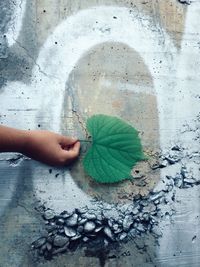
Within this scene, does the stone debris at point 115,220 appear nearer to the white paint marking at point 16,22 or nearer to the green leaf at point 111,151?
the green leaf at point 111,151

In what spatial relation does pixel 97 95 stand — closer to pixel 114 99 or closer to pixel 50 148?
pixel 114 99

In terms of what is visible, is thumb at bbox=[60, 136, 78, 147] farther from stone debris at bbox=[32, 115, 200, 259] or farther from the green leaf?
stone debris at bbox=[32, 115, 200, 259]

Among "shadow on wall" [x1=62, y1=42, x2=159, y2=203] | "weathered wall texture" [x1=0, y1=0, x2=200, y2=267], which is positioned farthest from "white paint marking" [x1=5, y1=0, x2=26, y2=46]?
"shadow on wall" [x1=62, y1=42, x2=159, y2=203]

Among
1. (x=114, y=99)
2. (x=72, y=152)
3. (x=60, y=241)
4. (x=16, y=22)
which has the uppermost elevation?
(x=16, y=22)

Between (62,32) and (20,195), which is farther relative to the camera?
(62,32)

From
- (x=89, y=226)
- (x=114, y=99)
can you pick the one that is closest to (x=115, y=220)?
(x=89, y=226)

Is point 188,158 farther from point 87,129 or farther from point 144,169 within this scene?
point 87,129

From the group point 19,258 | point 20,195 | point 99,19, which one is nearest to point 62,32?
point 99,19
